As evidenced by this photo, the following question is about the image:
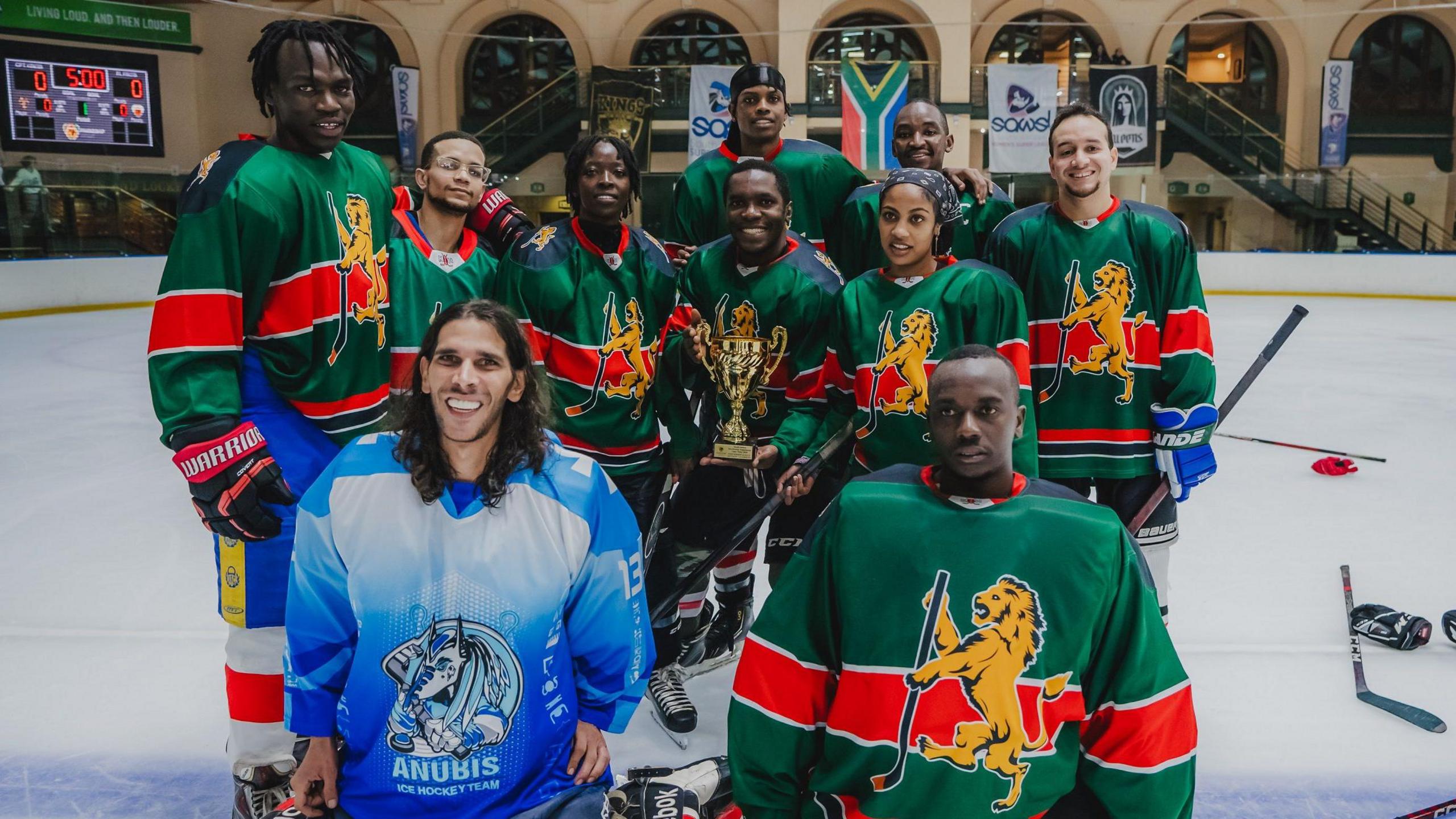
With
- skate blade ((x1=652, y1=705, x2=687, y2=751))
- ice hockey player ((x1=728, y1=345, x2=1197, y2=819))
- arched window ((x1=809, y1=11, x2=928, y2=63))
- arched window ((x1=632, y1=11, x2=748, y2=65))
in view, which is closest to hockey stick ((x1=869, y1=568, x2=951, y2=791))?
ice hockey player ((x1=728, y1=345, x2=1197, y2=819))

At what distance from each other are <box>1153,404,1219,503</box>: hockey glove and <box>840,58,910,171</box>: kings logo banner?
42.7 feet

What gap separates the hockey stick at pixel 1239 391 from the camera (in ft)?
8.82

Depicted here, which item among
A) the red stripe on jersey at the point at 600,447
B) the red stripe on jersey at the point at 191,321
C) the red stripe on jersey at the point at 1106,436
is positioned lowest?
the red stripe on jersey at the point at 600,447

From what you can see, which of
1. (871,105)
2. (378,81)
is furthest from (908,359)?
(378,81)

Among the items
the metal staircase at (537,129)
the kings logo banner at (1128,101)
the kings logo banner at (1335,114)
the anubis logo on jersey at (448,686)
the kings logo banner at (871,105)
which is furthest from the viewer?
the metal staircase at (537,129)

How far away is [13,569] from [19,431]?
294 cm

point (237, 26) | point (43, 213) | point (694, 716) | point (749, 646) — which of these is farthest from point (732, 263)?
point (237, 26)

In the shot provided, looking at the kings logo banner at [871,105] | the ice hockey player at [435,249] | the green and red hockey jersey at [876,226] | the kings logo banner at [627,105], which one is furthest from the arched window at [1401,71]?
the ice hockey player at [435,249]

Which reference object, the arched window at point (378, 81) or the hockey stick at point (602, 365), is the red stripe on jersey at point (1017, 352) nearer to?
the hockey stick at point (602, 365)

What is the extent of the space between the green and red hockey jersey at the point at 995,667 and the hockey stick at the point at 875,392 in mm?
887

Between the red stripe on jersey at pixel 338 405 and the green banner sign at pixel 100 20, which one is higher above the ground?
the green banner sign at pixel 100 20

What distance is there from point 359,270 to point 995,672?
1.49 metres

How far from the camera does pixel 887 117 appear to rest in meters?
15.4

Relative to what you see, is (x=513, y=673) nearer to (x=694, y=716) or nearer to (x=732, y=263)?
(x=694, y=716)
